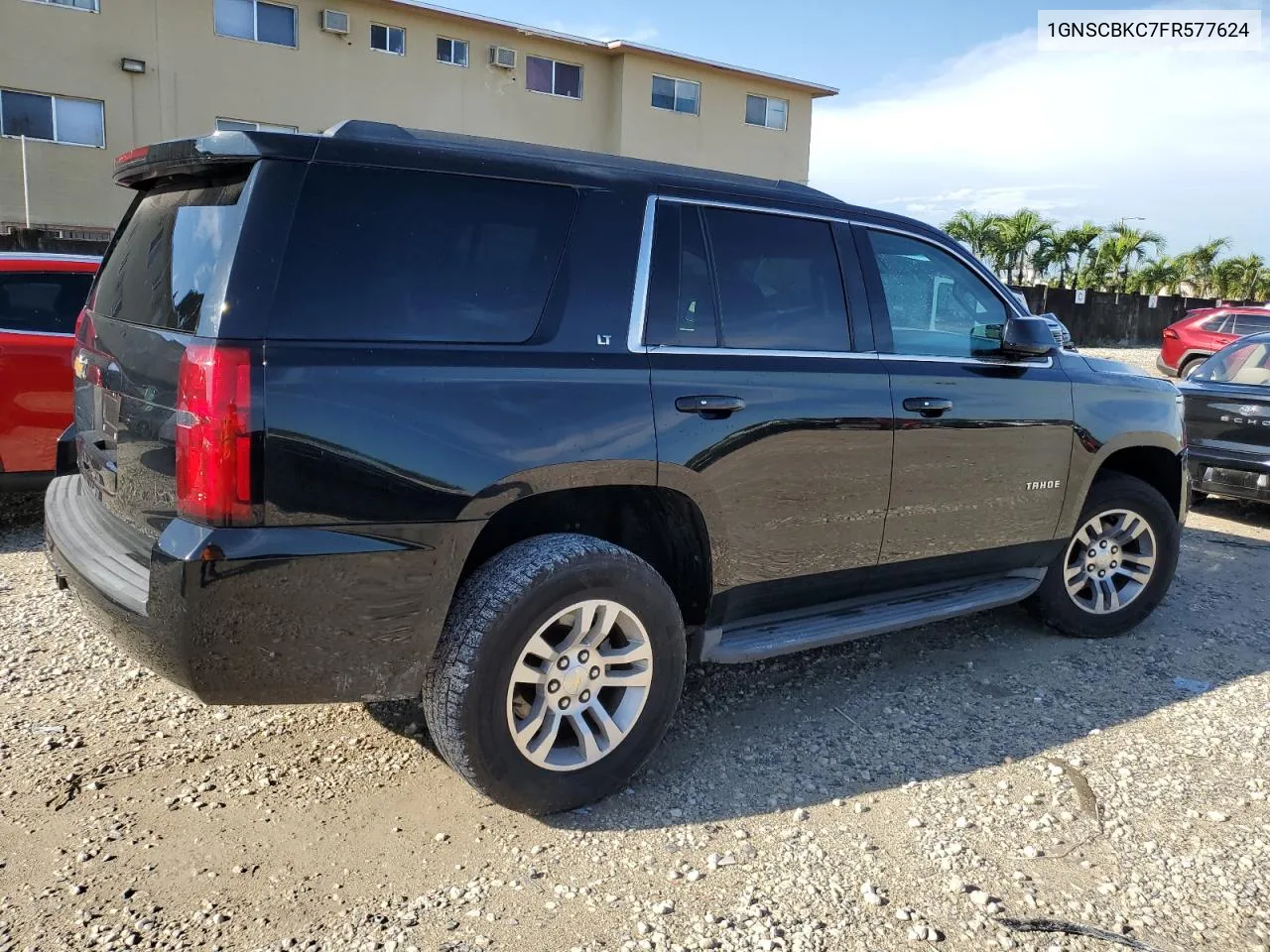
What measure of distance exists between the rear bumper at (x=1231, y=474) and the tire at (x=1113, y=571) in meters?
2.81

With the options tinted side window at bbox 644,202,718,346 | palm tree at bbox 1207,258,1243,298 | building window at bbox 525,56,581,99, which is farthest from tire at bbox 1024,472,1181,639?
palm tree at bbox 1207,258,1243,298

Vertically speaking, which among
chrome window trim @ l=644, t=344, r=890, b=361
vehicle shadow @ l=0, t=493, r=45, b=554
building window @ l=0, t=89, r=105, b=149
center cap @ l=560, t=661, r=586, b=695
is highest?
building window @ l=0, t=89, r=105, b=149

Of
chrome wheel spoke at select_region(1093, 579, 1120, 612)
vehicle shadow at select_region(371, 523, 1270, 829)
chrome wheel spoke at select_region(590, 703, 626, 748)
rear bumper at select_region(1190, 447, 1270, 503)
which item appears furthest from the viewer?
rear bumper at select_region(1190, 447, 1270, 503)

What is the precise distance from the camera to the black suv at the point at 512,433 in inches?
103

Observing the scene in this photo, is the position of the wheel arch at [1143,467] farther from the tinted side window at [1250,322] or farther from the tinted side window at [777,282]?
the tinted side window at [1250,322]

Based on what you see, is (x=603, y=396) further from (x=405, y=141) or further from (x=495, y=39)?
(x=495, y=39)

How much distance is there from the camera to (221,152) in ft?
8.97

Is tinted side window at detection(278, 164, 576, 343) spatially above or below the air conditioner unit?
below

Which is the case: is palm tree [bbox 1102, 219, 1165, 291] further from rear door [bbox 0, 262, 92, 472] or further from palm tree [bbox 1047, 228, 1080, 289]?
rear door [bbox 0, 262, 92, 472]

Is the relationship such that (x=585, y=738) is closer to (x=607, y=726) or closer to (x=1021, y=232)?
(x=607, y=726)

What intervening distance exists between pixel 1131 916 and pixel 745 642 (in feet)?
4.62

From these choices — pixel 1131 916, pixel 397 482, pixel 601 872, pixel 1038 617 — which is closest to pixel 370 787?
pixel 601 872

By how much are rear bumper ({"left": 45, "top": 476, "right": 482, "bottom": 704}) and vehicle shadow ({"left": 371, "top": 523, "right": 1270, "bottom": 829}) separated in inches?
33.0

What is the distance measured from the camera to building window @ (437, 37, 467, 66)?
77.1 ft
